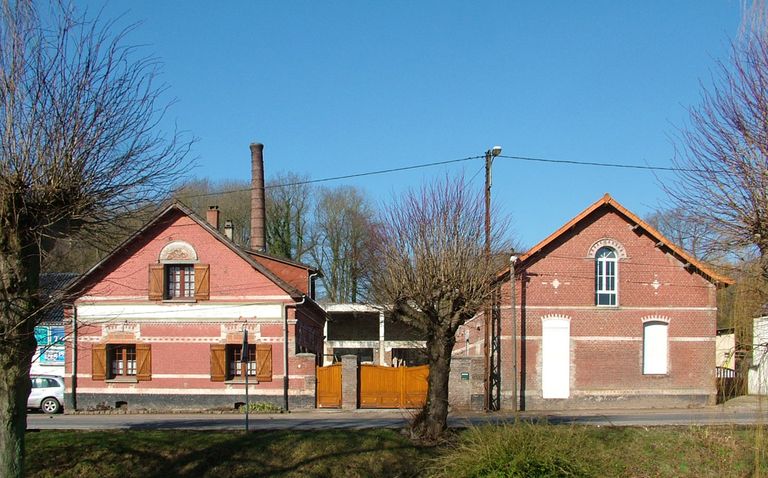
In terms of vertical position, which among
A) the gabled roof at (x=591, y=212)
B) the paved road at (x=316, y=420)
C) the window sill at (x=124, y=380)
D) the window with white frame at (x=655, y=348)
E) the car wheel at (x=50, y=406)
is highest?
the gabled roof at (x=591, y=212)

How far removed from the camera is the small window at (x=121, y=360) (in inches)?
1160

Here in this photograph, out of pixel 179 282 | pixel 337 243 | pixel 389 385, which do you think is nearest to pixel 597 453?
pixel 389 385

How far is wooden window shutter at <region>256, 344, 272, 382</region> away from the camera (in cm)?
2853

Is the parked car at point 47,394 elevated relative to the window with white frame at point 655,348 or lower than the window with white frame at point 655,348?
lower

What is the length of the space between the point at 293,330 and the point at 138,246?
695 cm

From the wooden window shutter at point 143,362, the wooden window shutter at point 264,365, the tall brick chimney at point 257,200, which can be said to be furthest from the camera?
the tall brick chimney at point 257,200

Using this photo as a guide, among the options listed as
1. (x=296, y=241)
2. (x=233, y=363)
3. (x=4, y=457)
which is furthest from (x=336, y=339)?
(x=4, y=457)

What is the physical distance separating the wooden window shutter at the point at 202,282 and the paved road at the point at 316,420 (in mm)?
4619

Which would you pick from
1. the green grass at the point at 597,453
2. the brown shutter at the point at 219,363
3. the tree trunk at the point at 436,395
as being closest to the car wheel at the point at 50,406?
the brown shutter at the point at 219,363

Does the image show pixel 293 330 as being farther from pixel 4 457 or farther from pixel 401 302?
pixel 4 457

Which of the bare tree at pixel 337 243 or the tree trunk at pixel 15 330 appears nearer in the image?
the tree trunk at pixel 15 330

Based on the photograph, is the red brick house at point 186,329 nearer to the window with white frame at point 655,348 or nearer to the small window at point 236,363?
the small window at point 236,363

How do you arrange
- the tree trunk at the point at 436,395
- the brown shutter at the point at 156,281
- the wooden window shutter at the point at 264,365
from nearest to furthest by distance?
the tree trunk at the point at 436,395 < the wooden window shutter at the point at 264,365 < the brown shutter at the point at 156,281

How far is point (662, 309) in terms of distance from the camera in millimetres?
28906
